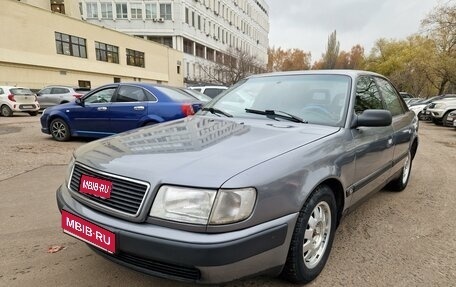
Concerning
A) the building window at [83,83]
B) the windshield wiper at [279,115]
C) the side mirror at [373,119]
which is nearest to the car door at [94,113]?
the windshield wiper at [279,115]

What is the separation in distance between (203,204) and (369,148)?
189cm

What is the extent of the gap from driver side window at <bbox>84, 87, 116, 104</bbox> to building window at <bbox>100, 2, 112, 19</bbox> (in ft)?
144

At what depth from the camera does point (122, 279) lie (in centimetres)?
236

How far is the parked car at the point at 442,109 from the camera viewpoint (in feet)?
49.6

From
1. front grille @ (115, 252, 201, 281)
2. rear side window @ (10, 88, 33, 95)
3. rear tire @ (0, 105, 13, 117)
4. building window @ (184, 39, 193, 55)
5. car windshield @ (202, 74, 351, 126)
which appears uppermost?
building window @ (184, 39, 193, 55)

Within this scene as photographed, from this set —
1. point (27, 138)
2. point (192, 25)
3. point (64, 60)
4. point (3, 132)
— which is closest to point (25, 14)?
point (64, 60)

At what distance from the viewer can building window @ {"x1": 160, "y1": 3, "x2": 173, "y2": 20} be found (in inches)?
1754

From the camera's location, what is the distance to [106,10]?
45594 millimetres

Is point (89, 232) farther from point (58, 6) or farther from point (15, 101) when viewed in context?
point (58, 6)

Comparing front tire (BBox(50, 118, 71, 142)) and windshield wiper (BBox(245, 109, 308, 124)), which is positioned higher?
windshield wiper (BBox(245, 109, 308, 124))

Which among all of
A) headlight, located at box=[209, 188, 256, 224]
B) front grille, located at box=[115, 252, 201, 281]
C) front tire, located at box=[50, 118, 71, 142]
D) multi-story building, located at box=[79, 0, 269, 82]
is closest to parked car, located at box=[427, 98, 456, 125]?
front tire, located at box=[50, 118, 71, 142]

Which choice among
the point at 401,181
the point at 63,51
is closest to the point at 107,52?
the point at 63,51

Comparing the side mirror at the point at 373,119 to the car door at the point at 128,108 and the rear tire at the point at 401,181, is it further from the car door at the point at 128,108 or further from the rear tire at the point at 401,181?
the car door at the point at 128,108

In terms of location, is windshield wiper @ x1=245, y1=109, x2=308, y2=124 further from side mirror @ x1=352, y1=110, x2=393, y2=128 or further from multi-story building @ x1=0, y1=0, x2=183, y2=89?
multi-story building @ x1=0, y1=0, x2=183, y2=89
